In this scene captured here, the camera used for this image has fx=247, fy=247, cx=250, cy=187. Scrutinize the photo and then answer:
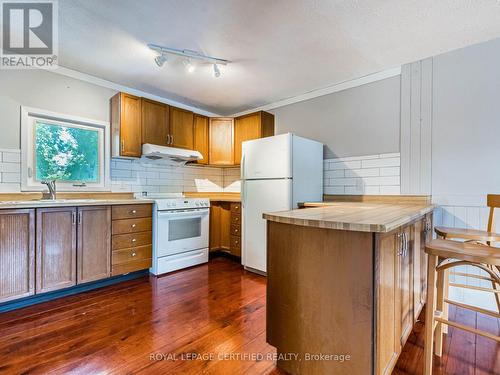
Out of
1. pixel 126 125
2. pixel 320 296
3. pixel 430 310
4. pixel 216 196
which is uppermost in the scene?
pixel 126 125

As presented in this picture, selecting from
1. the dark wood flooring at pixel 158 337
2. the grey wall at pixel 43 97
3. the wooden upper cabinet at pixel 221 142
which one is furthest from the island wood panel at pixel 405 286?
the grey wall at pixel 43 97

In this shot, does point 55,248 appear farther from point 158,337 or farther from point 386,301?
point 386,301

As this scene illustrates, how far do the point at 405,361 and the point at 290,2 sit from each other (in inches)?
95.6

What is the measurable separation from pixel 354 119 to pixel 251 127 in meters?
1.41

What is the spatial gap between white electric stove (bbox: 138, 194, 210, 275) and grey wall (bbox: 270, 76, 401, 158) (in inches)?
69.9

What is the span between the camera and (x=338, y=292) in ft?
3.67

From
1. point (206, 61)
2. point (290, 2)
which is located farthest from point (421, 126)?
point (206, 61)

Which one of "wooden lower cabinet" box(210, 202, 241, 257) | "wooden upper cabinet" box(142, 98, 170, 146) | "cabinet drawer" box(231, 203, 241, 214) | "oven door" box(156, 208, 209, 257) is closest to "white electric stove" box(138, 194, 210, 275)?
"oven door" box(156, 208, 209, 257)

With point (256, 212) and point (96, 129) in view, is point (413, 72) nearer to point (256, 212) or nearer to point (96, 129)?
point (256, 212)

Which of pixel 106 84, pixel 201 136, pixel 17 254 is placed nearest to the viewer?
pixel 17 254

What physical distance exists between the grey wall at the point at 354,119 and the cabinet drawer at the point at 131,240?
7.77ft

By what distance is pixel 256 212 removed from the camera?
293 cm

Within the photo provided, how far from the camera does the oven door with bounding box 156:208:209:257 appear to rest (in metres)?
2.89

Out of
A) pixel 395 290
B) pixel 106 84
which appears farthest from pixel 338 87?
pixel 106 84
